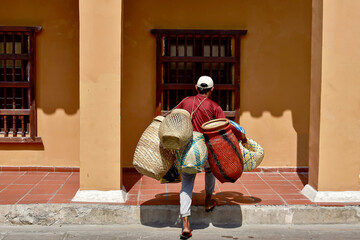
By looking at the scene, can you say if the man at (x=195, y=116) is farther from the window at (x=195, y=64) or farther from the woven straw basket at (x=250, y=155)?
the window at (x=195, y=64)

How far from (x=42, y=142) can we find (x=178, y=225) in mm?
3187

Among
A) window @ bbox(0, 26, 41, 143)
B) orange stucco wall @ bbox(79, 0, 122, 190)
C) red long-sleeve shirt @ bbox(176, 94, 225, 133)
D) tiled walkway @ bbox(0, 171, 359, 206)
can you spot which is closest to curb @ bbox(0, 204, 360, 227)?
tiled walkway @ bbox(0, 171, 359, 206)

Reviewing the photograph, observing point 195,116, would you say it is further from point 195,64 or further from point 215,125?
point 195,64

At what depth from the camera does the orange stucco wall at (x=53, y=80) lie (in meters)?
6.67

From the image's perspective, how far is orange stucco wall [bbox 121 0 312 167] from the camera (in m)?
6.73

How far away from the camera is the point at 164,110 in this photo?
686 centimetres

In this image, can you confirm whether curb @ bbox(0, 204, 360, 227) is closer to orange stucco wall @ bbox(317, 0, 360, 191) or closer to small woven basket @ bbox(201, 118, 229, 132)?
Answer: orange stucco wall @ bbox(317, 0, 360, 191)

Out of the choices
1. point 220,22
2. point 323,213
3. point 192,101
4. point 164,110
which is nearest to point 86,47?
point 192,101

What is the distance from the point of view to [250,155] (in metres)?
4.46

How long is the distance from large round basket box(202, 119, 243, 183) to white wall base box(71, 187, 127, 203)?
1512mm

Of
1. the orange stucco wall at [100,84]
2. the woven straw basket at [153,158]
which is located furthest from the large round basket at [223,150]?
the orange stucco wall at [100,84]

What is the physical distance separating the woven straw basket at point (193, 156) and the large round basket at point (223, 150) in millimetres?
117

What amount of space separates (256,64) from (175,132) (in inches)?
133

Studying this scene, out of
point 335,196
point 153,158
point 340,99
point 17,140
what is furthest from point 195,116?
point 17,140
